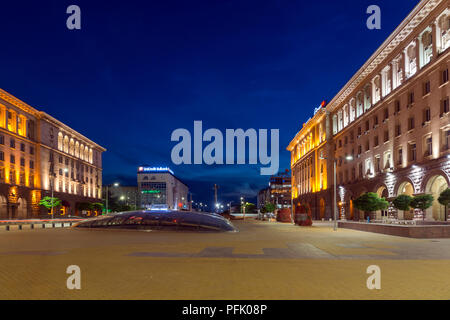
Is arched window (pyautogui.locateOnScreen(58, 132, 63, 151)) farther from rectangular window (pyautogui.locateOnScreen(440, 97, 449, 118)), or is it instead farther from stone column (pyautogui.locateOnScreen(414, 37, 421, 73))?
rectangular window (pyautogui.locateOnScreen(440, 97, 449, 118))

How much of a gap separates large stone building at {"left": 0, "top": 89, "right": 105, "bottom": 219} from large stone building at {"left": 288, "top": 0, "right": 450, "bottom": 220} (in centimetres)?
5062

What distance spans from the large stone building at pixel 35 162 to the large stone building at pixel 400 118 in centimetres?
5062

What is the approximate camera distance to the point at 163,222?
129ft

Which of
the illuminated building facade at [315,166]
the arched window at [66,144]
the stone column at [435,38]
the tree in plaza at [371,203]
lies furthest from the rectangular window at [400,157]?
the arched window at [66,144]

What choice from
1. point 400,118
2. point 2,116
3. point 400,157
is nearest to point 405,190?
point 400,157

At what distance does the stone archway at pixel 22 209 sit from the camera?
80438mm

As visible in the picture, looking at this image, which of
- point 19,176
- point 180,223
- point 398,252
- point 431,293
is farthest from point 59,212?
point 431,293

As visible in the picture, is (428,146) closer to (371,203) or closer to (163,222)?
(371,203)

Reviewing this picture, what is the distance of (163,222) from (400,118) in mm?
30144

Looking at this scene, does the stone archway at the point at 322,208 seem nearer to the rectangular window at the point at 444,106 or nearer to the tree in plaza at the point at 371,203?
the tree in plaza at the point at 371,203

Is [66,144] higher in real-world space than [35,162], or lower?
higher

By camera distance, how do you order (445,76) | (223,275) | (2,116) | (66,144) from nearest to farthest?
(223,275) < (445,76) < (2,116) < (66,144)

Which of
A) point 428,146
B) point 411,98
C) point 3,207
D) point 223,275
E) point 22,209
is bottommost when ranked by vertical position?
point 22,209
